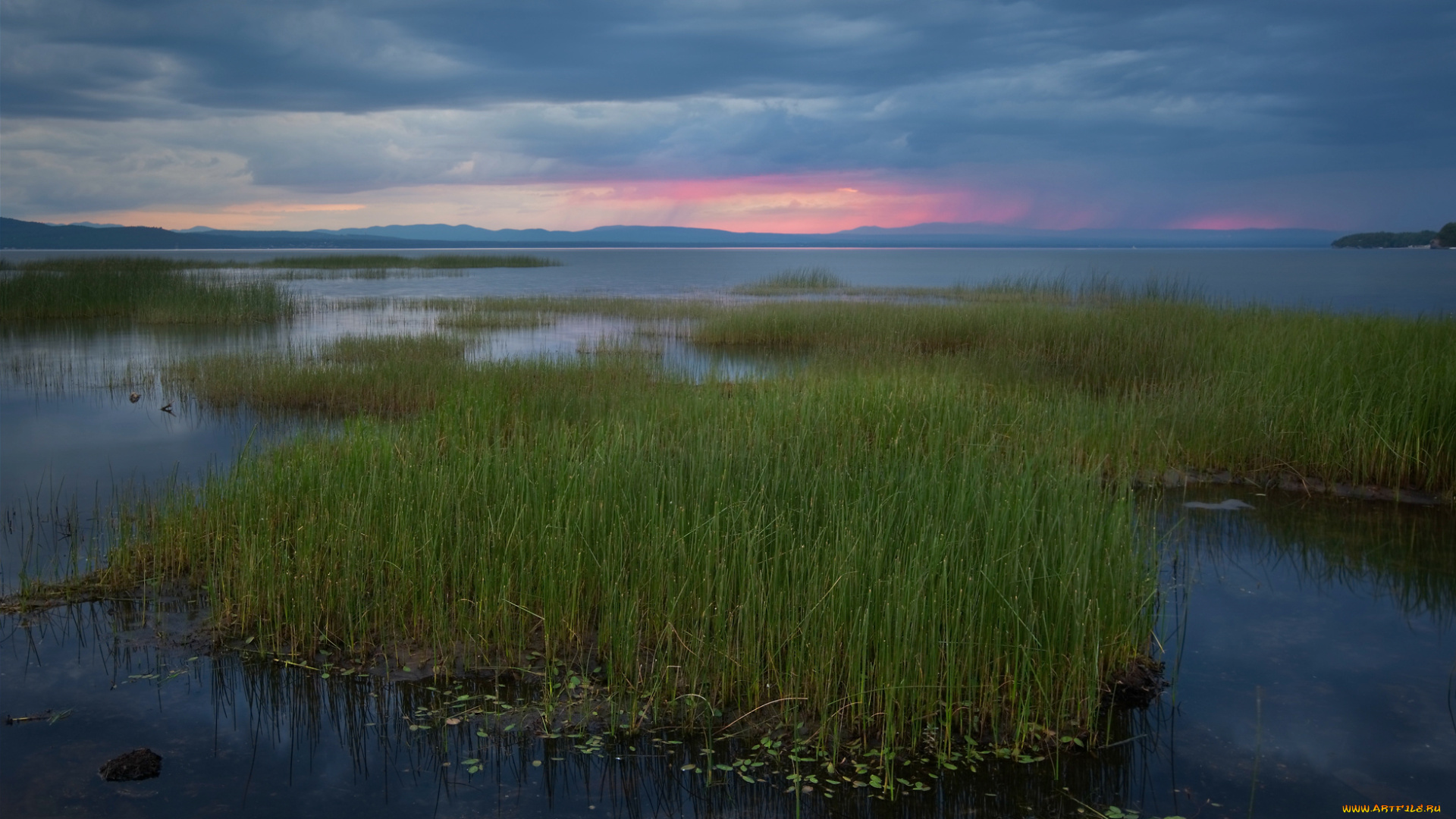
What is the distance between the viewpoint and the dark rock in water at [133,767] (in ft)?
13.0

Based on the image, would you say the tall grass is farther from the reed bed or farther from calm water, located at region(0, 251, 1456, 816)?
the reed bed

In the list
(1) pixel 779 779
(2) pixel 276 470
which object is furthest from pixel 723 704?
(2) pixel 276 470

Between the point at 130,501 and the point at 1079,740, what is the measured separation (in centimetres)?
734

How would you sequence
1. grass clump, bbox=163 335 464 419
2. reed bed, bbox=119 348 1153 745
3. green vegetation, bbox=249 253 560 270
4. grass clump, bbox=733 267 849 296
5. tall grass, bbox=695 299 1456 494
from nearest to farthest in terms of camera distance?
reed bed, bbox=119 348 1153 745 < tall grass, bbox=695 299 1456 494 < grass clump, bbox=163 335 464 419 < grass clump, bbox=733 267 849 296 < green vegetation, bbox=249 253 560 270

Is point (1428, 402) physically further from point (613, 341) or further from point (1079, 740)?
point (613, 341)

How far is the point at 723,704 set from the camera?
4.39 meters

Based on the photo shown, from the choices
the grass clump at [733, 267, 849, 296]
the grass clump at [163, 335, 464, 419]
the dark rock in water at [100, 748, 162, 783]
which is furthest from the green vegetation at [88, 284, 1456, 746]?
the grass clump at [733, 267, 849, 296]

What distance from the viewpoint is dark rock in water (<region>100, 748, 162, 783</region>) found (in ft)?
13.0

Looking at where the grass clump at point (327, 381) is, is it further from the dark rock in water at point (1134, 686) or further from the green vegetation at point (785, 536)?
the dark rock in water at point (1134, 686)

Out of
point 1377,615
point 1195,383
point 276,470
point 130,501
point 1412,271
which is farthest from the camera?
point 1412,271

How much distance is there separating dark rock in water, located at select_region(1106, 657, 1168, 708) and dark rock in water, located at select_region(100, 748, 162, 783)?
4.40m

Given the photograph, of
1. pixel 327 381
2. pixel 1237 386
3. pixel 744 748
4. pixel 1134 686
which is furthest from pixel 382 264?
pixel 1134 686

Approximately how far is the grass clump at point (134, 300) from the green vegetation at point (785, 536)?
58.8ft

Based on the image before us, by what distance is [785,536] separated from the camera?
16.4 feet
